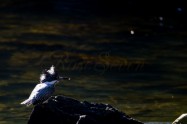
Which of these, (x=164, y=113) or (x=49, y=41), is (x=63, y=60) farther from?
(x=164, y=113)

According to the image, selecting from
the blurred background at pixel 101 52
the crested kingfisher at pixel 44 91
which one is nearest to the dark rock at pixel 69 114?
the crested kingfisher at pixel 44 91

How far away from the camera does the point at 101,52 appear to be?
1922cm

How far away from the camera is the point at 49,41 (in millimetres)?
20906

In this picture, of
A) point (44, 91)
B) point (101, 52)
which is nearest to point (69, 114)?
point (44, 91)

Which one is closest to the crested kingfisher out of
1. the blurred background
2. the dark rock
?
the dark rock

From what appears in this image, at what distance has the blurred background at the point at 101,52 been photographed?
44.5 ft

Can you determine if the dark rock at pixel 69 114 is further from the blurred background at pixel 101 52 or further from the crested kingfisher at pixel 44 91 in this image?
the blurred background at pixel 101 52

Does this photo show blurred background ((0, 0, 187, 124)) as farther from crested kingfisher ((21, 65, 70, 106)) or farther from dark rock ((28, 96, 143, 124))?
dark rock ((28, 96, 143, 124))

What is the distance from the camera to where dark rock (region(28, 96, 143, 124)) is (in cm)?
838

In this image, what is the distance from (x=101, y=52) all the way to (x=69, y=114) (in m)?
10.9

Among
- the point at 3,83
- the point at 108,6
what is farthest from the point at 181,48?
the point at 108,6

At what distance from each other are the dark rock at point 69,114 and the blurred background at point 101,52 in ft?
10.0

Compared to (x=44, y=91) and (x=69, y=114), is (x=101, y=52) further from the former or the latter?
(x=69, y=114)

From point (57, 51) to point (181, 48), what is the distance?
4499mm
